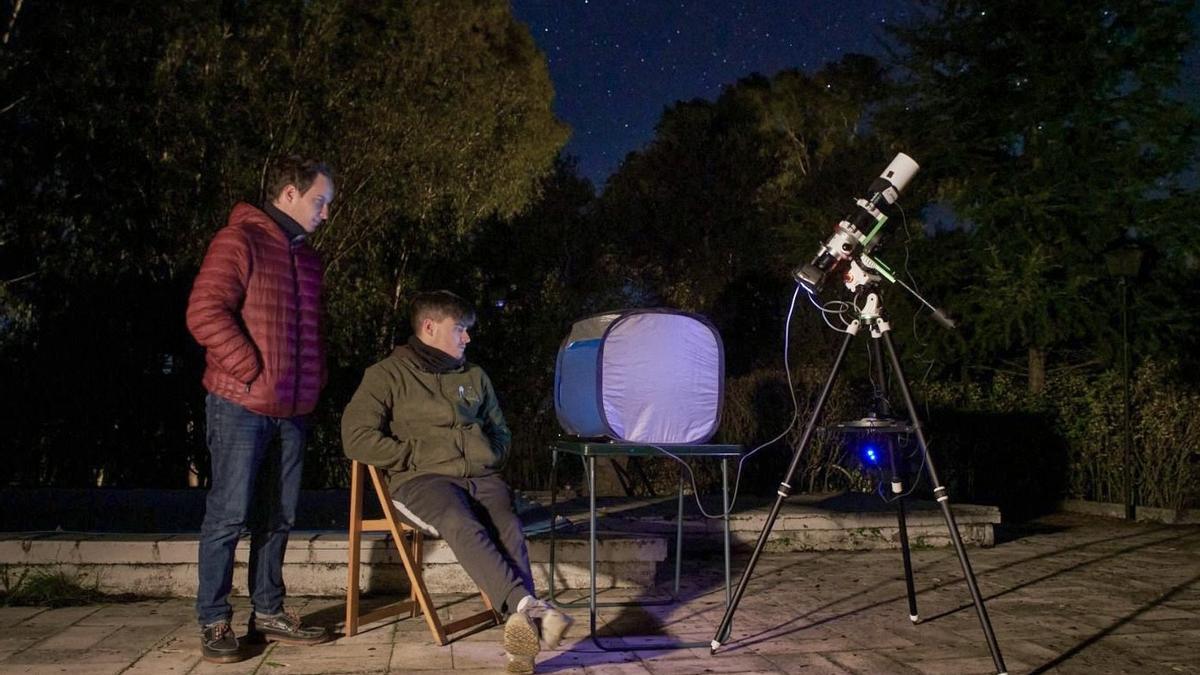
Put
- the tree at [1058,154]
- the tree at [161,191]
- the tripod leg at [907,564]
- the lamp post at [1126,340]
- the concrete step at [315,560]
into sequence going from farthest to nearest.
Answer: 1. the tree at [1058,154]
2. the lamp post at [1126,340]
3. the tree at [161,191]
4. the concrete step at [315,560]
5. the tripod leg at [907,564]

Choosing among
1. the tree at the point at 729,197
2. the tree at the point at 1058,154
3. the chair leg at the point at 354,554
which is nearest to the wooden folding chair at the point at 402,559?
the chair leg at the point at 354,554

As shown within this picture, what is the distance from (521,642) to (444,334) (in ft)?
4.92

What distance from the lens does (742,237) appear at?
1044 inches

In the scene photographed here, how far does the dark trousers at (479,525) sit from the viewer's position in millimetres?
4297

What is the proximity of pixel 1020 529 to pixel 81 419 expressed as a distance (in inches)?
340

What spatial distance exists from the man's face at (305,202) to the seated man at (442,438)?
2.09 feet

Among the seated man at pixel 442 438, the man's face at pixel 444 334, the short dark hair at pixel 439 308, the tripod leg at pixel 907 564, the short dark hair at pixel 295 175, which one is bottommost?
the tripod leg at pixel 907 564

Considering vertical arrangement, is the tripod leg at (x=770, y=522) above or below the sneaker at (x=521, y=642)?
above

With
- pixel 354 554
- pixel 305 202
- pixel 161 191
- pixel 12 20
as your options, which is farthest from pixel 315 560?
pixel 12 20

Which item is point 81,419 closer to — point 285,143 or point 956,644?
point 285,143

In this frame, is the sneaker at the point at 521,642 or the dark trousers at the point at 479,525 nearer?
the sneaker at the point at 521,642

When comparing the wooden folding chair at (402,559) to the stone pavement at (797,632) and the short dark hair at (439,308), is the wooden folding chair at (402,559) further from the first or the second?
the short dark hair at (439,308)

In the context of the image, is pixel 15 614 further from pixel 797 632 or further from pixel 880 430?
pixel 880 430

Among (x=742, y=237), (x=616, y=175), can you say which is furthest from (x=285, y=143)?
(x=616, y=175)
